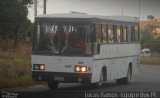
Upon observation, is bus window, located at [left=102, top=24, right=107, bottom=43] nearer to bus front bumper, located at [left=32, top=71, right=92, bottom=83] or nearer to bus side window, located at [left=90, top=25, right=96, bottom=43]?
bus side window, located at [left=90, top=25, right=96, bottom=43]

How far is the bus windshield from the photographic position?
22.2 meters

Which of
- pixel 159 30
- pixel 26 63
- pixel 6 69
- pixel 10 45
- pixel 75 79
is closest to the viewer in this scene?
pixel 75 79

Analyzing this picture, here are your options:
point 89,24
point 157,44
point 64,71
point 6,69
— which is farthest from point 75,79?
point 157,44

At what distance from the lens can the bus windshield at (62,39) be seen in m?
22.2

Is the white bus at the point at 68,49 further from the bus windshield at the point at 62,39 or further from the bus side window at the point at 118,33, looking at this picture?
the bus side window at the point at 118,33

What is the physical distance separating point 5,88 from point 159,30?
77.3 metres

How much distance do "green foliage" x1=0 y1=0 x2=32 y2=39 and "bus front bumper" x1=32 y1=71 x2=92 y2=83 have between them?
951cm

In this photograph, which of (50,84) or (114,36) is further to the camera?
(114,36)

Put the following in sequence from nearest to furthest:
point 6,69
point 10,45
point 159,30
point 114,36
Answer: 1. point 114,36
2. point 6,69
3. point 10,45
4. point 159,30

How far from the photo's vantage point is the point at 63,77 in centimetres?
2225

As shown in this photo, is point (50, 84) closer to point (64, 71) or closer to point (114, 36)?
point (64, 71)

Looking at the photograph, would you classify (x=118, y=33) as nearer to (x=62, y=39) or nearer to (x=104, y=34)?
(x=104, y=34)

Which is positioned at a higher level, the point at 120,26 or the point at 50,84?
the point at 120,26

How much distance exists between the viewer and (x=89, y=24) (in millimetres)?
22438
